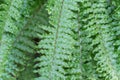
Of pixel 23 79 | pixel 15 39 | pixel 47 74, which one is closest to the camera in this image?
pixel 47 74

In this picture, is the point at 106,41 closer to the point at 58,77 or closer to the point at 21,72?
the point at 58,77

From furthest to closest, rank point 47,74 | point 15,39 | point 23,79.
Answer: point 23,79 → point 15,39 → point 47,74

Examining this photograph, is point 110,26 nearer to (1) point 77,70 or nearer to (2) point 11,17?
(1) point 77,70

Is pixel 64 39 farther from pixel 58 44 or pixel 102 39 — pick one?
pixel 102 39

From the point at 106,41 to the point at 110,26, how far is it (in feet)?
0.23

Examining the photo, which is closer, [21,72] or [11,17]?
[11,17]

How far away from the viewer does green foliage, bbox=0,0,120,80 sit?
3.70ft

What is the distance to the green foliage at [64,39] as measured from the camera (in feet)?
3.70

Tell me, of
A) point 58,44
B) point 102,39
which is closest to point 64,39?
point 58,44

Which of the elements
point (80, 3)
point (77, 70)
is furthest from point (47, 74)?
point (80, 3)

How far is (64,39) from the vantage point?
1.14 meters

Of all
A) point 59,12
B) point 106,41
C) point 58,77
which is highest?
point 59,12

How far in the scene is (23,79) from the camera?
1329mm

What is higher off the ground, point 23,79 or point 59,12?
point 59,12
